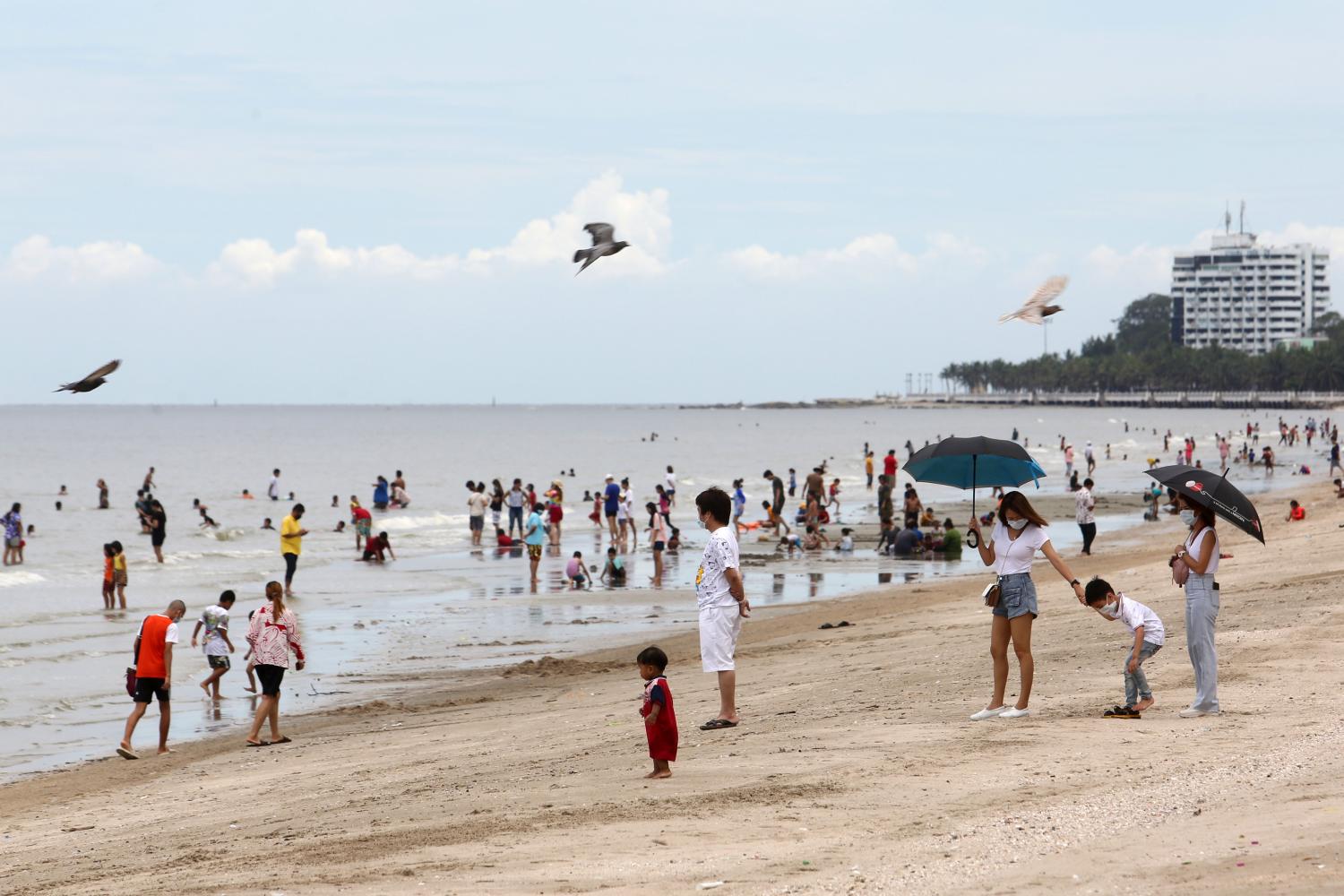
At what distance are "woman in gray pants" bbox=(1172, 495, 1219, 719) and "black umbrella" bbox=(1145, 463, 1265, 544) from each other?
10cm

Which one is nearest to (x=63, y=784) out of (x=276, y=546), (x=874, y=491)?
(x=276, y=546)

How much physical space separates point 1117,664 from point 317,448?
111734mm

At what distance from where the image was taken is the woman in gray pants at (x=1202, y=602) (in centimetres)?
877

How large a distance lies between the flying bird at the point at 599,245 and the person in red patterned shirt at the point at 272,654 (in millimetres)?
4397

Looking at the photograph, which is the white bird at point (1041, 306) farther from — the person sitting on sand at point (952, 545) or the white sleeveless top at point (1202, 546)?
the person sitting on sand at point (952, 545)

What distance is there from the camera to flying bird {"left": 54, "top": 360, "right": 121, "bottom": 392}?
8.70m

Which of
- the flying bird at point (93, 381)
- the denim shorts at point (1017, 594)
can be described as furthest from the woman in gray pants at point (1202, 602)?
the flying bird at point (93, 381)

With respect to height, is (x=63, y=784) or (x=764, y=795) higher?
(x=764, y=795)

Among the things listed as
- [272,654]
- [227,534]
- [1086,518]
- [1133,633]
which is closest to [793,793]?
[1133,633]

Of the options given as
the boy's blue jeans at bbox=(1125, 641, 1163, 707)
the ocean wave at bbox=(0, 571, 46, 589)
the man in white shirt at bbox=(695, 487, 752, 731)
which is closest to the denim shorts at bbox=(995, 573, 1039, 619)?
the boy's blue jeans at bbox=(1125, 641, 1163, 707)

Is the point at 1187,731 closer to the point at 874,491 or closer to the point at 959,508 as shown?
the point at 959,508

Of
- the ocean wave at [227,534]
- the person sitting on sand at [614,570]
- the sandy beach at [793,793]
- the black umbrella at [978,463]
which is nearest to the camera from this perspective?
the sandy beach at [793,793]

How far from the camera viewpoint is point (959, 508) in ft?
139

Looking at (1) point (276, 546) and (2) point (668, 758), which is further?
(1) point (276, 546)
